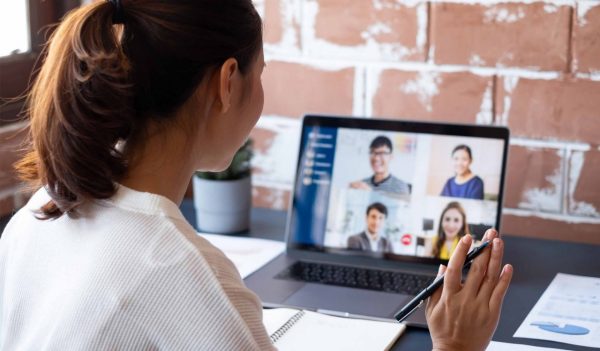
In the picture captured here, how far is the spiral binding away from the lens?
1.21 m

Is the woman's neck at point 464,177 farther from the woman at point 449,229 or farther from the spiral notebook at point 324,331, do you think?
the spiral notebook at point 324,331

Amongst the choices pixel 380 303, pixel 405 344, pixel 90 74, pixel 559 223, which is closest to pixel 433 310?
pixel 405 344

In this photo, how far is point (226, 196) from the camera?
164cm

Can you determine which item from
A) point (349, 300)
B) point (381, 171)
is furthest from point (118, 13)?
point (381, 171)

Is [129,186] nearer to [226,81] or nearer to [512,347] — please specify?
[226,81]

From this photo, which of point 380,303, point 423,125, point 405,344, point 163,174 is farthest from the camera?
point 423,125

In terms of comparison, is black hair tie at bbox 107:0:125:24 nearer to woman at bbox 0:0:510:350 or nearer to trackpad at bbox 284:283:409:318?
woman at bbox 0:0:510:350

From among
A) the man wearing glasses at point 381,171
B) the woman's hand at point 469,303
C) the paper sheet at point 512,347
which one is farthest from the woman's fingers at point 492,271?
the man wearing glasses at point 381,171

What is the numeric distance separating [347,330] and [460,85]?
1.99 feet

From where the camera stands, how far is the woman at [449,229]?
58.4 inches

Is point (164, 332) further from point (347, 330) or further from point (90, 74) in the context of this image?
point (347, 330)

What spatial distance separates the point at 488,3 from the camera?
1.62m

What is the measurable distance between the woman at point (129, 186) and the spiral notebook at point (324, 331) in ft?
0.98

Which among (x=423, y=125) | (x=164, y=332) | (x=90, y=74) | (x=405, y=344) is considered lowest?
(x=405, y=344)
